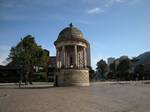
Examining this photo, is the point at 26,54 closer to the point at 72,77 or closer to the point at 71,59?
the point at 71,59

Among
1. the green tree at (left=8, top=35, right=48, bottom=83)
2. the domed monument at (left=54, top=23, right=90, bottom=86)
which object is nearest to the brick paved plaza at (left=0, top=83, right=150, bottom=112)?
the domed monument at (left=54, top=23, right=90, bottom=86)

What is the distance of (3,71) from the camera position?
7850 centimetres

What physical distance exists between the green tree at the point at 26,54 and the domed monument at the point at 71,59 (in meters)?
14.2

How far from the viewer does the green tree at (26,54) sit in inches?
2318

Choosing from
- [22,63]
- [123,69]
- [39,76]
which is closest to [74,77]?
[22,63]

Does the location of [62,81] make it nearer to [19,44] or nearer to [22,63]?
[22,63]

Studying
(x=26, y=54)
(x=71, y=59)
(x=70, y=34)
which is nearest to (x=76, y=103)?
(x=70, y=34)

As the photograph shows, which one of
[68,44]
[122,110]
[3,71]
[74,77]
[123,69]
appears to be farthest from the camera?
[123,69]

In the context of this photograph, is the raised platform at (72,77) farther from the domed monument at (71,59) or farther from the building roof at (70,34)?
the building roof at (70,34)

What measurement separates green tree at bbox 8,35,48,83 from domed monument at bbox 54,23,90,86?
14.2m

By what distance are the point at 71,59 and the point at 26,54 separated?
591 inches

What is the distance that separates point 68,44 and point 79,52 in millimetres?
4874

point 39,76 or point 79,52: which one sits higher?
point 79,52

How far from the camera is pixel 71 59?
50969mm
